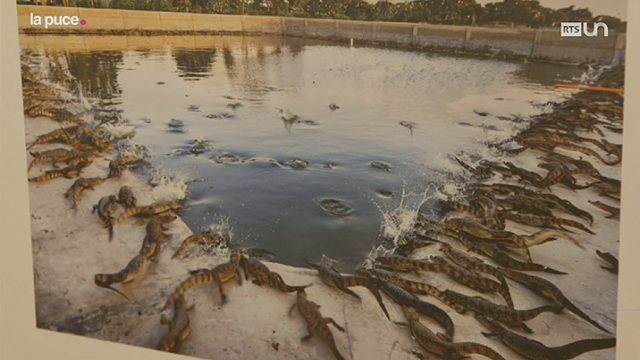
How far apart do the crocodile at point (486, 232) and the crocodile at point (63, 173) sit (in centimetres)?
326

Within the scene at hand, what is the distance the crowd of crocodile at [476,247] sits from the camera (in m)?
2.34

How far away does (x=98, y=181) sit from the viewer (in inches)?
134

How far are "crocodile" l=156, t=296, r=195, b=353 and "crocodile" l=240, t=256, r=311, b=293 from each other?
1.49ft

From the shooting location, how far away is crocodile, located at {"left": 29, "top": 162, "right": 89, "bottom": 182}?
3394mm

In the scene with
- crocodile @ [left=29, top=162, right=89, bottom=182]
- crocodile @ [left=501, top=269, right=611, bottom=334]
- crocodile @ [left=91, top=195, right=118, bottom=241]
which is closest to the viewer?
crocodile @ [left=501, top=269, right=611, bottom=334]

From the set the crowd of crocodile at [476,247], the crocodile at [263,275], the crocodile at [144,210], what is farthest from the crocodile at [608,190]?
the crocodile at [144,210]

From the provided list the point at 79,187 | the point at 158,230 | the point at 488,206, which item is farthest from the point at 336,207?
the point at 79,187

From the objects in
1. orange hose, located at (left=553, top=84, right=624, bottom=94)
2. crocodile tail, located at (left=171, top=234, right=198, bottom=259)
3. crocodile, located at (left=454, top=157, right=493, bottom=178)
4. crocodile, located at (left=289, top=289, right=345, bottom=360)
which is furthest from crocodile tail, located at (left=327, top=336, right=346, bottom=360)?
orange hose, located at (left=553, top=84, right=624, bottom=94)

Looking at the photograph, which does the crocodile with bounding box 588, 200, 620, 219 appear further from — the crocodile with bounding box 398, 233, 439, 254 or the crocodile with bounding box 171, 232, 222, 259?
the crocodile with bounding box 171, 232, 222, 259

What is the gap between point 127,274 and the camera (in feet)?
9.04

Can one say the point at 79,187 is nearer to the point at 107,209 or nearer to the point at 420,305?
the point at 107,209

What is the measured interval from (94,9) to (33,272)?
7.63 ft

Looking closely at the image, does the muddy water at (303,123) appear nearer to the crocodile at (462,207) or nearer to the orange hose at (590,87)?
the crocodile at (462,207)

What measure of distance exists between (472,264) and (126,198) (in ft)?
8.95
